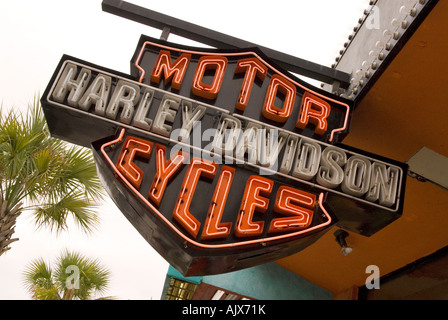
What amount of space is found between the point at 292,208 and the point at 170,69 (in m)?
1.86

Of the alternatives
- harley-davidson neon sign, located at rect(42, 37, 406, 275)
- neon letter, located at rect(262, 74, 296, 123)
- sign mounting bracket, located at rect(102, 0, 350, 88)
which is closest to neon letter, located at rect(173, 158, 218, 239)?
harley-davidson neon sign, located at rect(42, 37, 406, 275)

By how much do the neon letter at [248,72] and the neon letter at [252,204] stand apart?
0.86 m

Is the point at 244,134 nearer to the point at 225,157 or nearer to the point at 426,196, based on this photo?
the point at 225,157

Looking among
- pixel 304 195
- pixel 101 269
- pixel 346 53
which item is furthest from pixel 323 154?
pixel 101 269

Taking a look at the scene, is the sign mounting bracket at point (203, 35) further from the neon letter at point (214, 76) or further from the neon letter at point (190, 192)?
the neon letter at point (190, 192)

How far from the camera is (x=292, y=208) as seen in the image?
12.1 feet

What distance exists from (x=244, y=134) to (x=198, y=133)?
441 millimetres

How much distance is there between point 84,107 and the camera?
147 inches

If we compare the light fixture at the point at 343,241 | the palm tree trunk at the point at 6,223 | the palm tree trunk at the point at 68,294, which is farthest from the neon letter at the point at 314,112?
the palm tree trunk at the point at 68,294

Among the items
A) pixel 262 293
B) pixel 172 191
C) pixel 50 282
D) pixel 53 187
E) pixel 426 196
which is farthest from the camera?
pixel 50 282

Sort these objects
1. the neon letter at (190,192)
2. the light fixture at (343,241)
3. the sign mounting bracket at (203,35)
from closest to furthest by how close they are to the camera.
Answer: the neon letter at (190,192)
the sign mounting bracket at (203,35)
the light fixture at (343,241)

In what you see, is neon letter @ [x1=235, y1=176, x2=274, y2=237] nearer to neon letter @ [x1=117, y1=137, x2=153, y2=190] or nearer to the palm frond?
neon letter @ [x1=117, y1=137, x2=153, y2=190]

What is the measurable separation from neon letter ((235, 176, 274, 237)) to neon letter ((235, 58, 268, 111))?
861 millimetres

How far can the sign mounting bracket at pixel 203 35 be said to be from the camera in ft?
15.7
